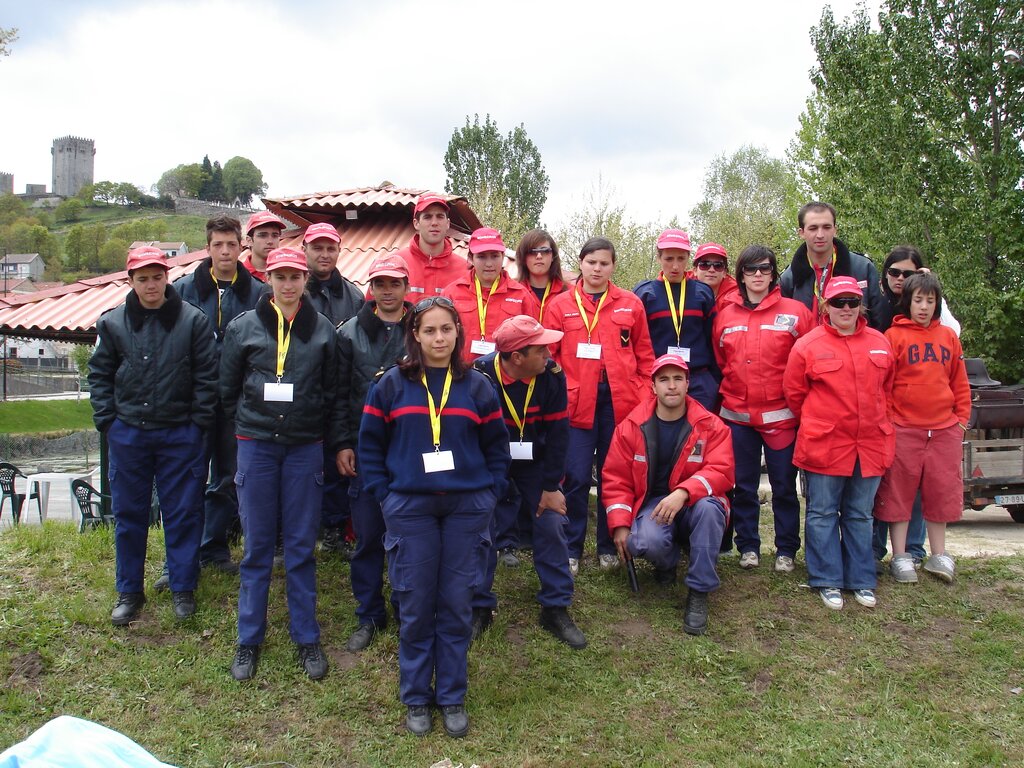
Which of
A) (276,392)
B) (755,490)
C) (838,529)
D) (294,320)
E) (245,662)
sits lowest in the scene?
(245,662)

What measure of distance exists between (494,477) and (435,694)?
1150 millimetres

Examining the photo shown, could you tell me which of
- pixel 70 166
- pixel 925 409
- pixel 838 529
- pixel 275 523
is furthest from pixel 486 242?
pixel 70 166

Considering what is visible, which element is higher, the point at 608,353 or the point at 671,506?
the point at 608,353

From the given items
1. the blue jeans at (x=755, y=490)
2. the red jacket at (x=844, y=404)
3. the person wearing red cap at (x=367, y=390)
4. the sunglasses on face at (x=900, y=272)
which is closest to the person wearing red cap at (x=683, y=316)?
the blue jeans at (x=755, y=490)

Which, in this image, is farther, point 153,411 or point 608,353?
point 608,353

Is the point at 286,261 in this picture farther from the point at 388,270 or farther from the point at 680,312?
the point at 680,312

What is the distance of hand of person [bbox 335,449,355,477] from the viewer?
456 centimetres

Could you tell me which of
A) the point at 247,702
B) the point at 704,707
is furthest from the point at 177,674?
the point at 704,707

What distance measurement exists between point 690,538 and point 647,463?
55 cm

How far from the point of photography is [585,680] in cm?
446

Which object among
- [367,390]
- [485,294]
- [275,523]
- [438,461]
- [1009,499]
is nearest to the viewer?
[438,461]

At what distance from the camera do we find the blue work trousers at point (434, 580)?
3863 mm

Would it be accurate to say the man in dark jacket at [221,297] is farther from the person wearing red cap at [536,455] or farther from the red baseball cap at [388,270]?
the person wearing red cap at [536,455]

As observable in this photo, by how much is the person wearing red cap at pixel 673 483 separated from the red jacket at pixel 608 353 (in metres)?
0.19
